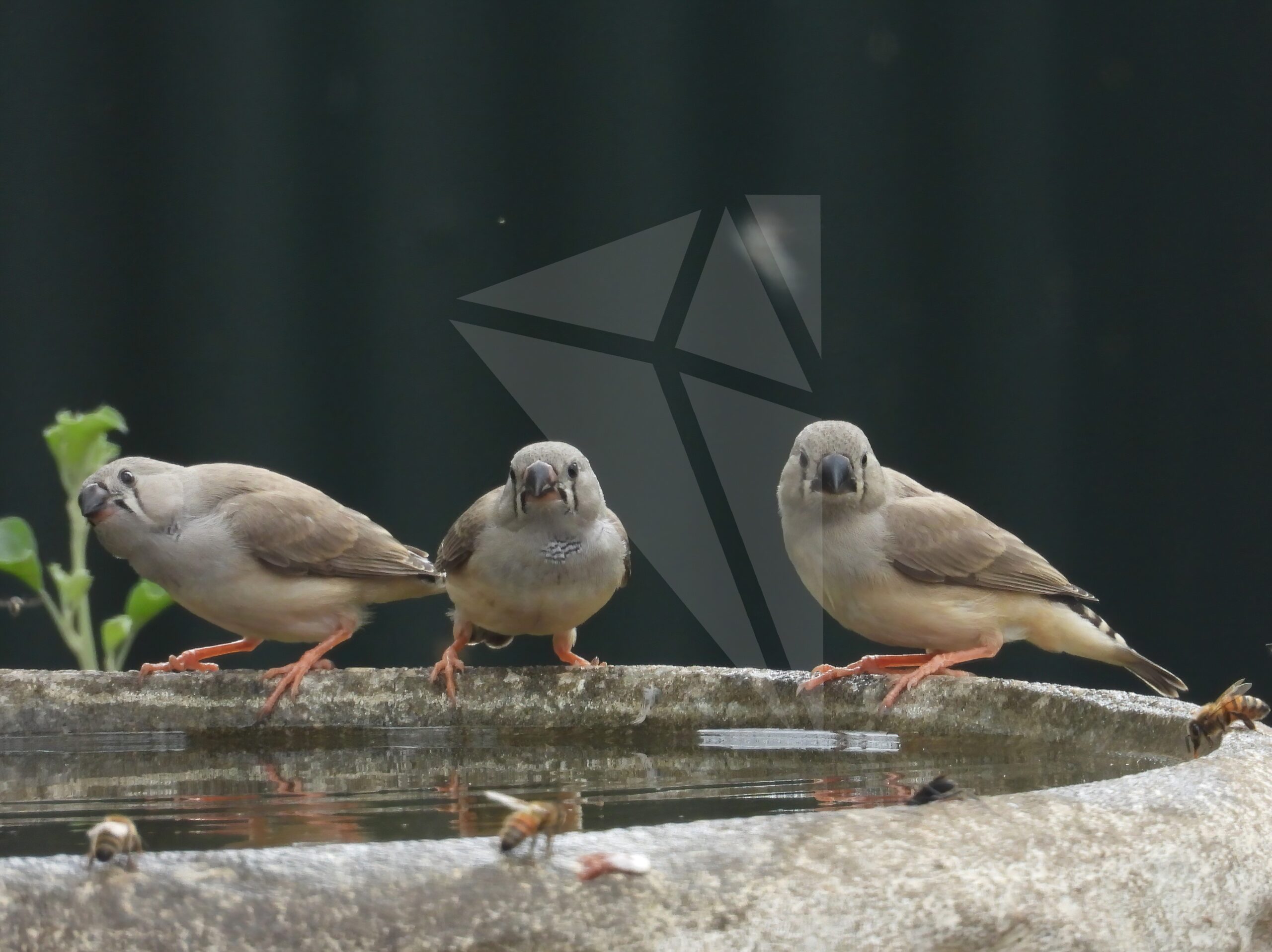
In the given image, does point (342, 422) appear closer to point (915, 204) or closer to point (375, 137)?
point (375, 137)

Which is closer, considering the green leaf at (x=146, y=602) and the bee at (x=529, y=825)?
the bee at (x=529, y=825)

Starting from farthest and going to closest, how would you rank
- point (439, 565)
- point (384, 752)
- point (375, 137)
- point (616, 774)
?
point (375, 137)
point (439, 565)
point (384, 752)
point (616, 774)

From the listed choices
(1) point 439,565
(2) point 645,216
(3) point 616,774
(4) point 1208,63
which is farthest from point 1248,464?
(3) point 616,774

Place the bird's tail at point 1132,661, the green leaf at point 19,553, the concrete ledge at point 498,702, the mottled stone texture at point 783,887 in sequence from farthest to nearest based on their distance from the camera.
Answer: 1. the green leaf at point 19,553
2. the bird's tail at point 1132,661
3. the concrete ledge at point 498,702
4. the mottled stone texture at point 783,887

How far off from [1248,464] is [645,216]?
1958 millimetres

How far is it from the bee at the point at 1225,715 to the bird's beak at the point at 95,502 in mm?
2002

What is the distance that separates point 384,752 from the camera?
2.50 metres

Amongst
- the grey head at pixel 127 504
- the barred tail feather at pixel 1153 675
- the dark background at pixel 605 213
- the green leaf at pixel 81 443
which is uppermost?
the dark background at pixel 605 213

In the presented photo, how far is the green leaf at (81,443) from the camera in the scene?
345cm

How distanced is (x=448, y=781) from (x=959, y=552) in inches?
50.2

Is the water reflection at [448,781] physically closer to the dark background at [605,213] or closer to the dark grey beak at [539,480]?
the dark grey beak at [539,480]

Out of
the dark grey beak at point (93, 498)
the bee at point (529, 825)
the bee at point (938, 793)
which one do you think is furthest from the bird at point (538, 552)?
the bee at point (529, 825)

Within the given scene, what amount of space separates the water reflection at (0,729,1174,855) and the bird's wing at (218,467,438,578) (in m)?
0.53

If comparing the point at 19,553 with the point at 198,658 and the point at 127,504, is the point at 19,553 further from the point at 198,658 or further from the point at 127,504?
the point at 127,504
